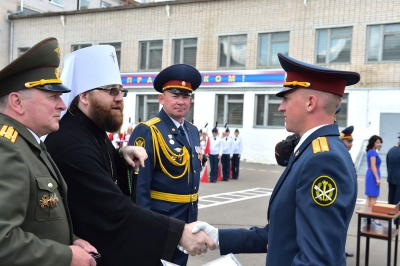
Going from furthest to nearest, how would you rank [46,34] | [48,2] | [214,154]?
[48,2] → [46,34] → [214,154]

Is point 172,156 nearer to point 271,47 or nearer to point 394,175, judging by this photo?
point 394,175

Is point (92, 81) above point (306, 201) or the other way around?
above

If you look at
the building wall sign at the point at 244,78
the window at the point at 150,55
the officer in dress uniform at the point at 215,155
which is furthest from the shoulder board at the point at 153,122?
the window at the point at 150,55

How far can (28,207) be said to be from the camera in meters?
1.70

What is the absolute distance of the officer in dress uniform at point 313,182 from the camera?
1.71 meters

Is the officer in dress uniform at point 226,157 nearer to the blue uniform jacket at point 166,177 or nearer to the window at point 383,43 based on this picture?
the window at point 383,43

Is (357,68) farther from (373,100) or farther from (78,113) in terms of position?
(78,113)

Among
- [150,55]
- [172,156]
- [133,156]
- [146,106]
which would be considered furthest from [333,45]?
[133,156]

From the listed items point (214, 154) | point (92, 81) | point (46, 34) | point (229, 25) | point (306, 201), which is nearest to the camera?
point (306, 201)

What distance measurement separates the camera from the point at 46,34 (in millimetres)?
27188

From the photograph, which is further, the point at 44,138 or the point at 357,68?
the point at 357,68

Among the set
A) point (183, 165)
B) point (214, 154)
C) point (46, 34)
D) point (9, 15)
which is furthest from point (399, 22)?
point (9, 15)

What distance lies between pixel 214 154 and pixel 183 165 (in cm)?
1133

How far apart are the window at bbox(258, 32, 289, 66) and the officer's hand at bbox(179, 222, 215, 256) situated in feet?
60.9
